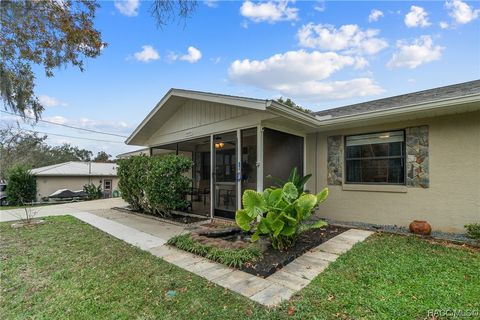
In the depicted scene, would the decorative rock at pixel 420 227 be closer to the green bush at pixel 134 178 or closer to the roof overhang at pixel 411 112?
the roof overhang at pixel 411 112

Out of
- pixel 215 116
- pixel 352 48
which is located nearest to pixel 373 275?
pixel 215 116

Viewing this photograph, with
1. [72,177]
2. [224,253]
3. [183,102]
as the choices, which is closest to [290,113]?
[224,253]

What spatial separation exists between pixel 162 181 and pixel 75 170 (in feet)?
65.7

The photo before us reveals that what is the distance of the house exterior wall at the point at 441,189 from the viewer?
16.8 ft

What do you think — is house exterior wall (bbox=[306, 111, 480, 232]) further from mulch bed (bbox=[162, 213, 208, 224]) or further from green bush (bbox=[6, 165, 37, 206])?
green bush (bbox=[6, 165, 37, 206])

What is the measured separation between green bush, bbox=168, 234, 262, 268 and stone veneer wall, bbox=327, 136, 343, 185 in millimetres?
3942

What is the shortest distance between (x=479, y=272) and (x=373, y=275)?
1.44 metres

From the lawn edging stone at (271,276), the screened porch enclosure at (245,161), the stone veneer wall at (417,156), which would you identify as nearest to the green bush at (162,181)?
the screened porch enclosure at (245,161)

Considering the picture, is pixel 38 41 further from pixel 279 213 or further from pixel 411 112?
pixel 411 112

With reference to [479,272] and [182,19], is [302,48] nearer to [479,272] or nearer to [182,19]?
[182,19]

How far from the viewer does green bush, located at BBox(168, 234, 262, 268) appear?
3.82 metres

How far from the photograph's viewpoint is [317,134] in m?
7.40

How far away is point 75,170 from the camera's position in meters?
22.6

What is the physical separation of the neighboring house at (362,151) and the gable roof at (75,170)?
51.7 feet
